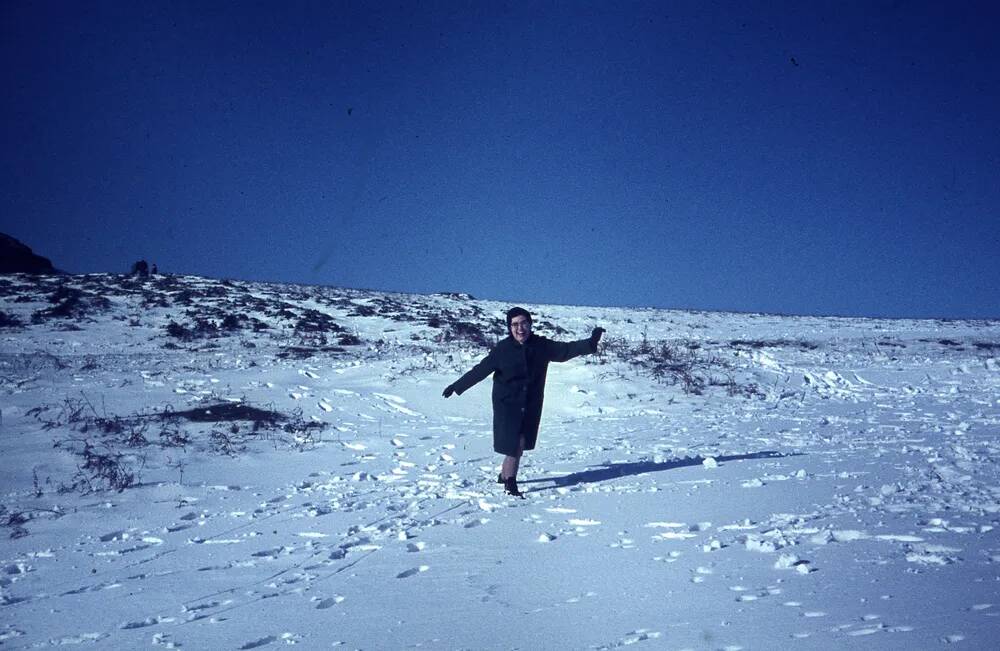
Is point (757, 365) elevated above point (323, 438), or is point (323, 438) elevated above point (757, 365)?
point (757, 365)

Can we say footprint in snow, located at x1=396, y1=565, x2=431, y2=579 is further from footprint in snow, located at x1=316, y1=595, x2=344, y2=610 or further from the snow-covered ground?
footprint in snow, located at x1=316, y1=595, x2=344, y2=610

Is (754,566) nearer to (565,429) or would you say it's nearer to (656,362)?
(565,429)

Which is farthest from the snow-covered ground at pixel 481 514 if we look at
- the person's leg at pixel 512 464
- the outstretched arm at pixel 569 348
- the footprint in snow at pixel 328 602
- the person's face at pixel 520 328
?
the person's face at pixel 520 328

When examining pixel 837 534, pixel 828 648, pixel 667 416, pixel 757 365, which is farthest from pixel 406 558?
pixel 757 365

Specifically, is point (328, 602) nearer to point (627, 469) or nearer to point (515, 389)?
point (515, 389)

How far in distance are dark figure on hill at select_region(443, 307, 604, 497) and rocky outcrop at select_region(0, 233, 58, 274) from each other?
4675cm

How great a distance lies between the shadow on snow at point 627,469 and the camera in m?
6.32

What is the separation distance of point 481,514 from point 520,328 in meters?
1.74

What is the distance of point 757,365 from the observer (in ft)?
52.0

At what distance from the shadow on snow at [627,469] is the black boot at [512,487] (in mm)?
248

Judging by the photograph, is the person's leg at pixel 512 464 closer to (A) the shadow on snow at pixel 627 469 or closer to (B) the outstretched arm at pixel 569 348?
(A) the shadow on snow at pixel 627 469

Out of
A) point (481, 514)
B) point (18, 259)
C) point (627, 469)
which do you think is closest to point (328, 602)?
point (481, 514)

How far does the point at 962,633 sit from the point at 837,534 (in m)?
1.49

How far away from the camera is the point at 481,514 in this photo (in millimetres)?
5188
